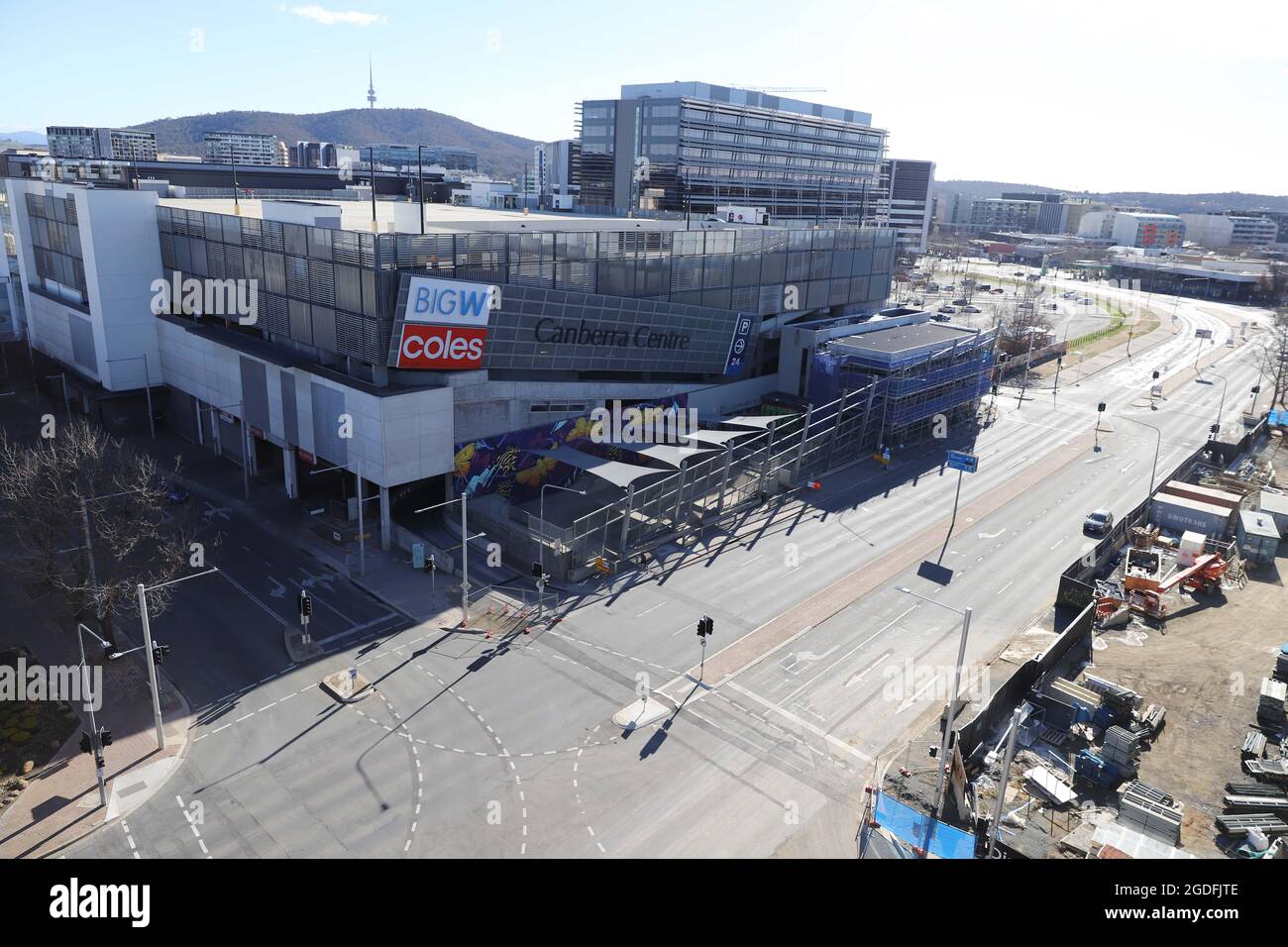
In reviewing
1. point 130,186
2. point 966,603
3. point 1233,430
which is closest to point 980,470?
point 966,603

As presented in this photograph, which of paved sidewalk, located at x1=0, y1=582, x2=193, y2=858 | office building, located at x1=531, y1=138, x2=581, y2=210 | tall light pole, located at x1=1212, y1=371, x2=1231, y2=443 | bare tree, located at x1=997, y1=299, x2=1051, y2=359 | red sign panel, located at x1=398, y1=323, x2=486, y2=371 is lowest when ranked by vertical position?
paved sidewalk, located at x1=0, y1=582, x2=193, y2=858

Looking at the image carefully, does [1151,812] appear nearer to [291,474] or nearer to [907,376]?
[907,376]

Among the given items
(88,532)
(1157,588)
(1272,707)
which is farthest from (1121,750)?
(88,532)

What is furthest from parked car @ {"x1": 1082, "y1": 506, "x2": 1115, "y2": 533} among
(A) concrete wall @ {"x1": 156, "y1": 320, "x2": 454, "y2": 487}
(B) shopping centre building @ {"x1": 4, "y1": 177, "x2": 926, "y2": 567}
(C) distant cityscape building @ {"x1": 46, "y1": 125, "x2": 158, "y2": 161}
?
(C) distant cityscape building @ {"x1": 46, "y1": 125, "x2": 158, "y2": 161}

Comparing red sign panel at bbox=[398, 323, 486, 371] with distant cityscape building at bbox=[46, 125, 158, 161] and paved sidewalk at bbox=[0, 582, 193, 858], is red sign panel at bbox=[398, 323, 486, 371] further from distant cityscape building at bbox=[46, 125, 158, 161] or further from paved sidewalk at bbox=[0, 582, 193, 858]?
distant cityscape building at bbox=[46, 125, 158, 161]

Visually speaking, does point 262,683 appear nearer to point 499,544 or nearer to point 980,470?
point 499,544
